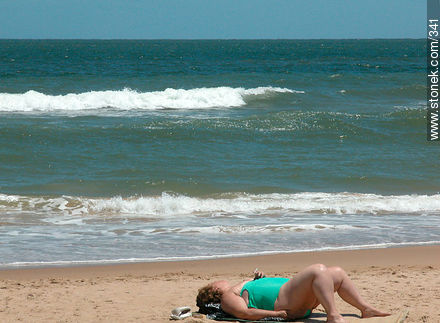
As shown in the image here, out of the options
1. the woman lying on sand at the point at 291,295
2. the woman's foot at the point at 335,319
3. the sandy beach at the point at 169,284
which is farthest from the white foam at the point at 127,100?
the woman's foot at the point at 335,319

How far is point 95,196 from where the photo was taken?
12.6m

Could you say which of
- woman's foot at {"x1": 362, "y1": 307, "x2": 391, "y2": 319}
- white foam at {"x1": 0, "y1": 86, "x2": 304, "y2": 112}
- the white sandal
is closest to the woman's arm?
the white sandal

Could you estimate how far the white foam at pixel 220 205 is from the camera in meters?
11.4

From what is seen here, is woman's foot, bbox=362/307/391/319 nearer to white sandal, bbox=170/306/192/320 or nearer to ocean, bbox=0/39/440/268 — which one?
white sandal, bbox=170/306/192/320

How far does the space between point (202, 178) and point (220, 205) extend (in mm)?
2263

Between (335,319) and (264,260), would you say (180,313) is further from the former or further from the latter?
(264,260)

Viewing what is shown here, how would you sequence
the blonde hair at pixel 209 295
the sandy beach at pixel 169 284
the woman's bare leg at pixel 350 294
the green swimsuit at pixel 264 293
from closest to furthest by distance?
the woman's bare leg at pixel 350 294 < the green swimsuit at pixel 264 293 < the blonde hair at pixel 209 295 < the sandy beach at pixel 169 284

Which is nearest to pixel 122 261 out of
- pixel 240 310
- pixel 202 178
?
pixel 240 310

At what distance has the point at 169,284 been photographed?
7027mm

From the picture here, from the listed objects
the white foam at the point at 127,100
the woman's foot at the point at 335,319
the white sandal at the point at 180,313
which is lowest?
the white sandal at the point at 180,313

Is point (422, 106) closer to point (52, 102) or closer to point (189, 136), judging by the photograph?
point (189, 136)

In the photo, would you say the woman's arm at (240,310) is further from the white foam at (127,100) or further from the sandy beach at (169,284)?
the white foam at (127,100)

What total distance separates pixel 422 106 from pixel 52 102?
13739mm

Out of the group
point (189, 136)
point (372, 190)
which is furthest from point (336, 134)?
point (372, 190)
